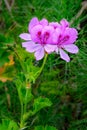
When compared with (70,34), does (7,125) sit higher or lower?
lower

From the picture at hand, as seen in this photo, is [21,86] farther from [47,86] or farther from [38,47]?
[47,86]

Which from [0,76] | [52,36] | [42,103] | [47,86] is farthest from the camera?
[47,86]

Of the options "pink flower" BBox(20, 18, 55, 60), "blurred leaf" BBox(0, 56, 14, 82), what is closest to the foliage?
"blurred leaf" BBox(0, 56, 14, 82)

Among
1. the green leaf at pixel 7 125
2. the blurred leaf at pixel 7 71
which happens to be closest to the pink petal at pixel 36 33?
the green leaf at pixel 7 125

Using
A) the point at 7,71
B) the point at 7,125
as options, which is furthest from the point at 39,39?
the point at 7,71

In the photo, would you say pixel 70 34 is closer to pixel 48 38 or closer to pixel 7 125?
pixel 48 38

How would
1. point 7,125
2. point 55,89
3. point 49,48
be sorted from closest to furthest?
point 49,48 → point 7,125 → point 55,89

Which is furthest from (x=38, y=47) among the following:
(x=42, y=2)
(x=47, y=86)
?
(x=42, y=2)

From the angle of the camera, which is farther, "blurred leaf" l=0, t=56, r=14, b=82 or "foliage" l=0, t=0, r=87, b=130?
"foliage" l=0, t=0, r=87, b=130

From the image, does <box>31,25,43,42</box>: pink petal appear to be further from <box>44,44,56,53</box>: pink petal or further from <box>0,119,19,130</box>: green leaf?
<box>0,119,19,130</box>: green leaf
